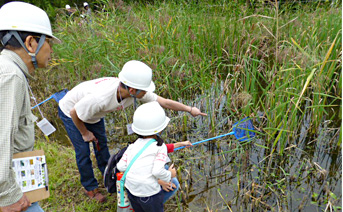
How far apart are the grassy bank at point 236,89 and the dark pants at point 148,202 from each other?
0.52m

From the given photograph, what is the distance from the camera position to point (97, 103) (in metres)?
1.91

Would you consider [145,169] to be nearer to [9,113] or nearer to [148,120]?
[148,120]

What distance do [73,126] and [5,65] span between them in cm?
115

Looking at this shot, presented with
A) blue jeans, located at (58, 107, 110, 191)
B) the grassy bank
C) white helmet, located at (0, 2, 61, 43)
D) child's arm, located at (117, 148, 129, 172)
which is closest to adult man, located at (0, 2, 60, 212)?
white helmet, located at (0, 2, 61, 43)

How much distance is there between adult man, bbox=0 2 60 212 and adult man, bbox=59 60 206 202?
58 cm

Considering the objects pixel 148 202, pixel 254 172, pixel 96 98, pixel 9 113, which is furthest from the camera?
pixel 254 172

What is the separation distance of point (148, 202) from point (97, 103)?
0.74 m

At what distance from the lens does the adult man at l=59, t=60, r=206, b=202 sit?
183cm

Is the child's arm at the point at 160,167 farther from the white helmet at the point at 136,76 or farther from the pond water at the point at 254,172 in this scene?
the pond water at the point at 254,172

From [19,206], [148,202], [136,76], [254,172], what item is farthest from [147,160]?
[254,172]

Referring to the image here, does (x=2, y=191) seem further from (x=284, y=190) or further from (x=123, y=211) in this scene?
(x=284, y=190)

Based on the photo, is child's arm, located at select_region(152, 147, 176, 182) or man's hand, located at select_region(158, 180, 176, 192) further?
man's hand, located at select_region(158, 180, 176, 192)

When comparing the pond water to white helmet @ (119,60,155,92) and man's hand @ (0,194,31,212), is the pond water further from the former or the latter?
man's hand @ (0,194,31,212)

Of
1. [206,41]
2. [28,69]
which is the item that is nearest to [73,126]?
[28,69]
